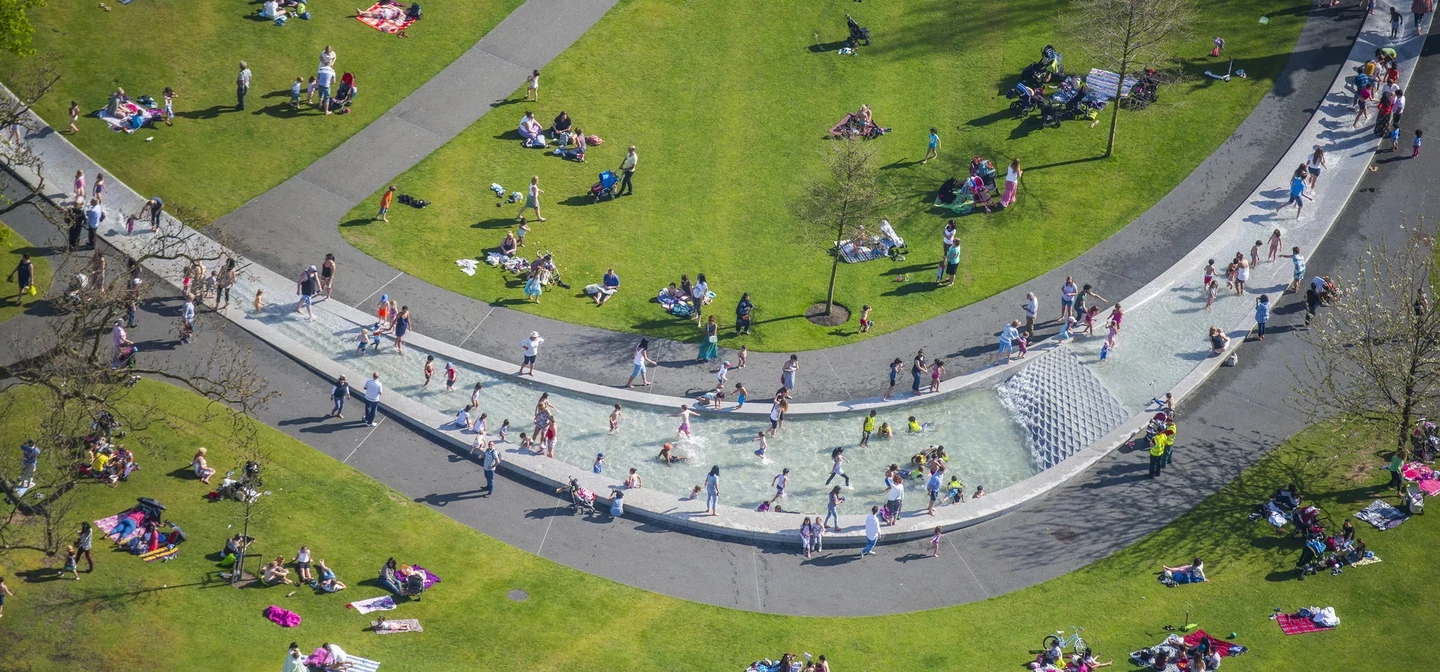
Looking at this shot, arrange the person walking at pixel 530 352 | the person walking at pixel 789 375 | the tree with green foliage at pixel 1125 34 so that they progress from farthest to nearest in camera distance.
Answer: the tree with green foliage at pixel 1125 34, the person walking at pixel 789 375, the person walking at pixel 530 352

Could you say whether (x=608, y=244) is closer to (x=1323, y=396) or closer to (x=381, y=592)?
(x=381, y=592)

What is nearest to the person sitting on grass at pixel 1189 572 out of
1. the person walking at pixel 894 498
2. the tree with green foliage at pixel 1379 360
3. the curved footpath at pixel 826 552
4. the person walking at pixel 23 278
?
the curved footpath at pixel 826 552

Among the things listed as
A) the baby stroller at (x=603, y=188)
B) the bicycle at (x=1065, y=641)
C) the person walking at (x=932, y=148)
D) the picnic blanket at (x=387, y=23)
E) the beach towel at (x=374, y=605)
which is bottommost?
the beach towel at (x=374, y=605)

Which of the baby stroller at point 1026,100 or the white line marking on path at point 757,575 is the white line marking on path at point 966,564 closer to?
the white line marking on path at point 757,575

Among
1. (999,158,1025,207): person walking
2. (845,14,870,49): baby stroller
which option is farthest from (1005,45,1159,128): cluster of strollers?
(845,14,870,49): baby stroller

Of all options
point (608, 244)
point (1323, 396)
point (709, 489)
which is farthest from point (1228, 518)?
point (608, 244)
